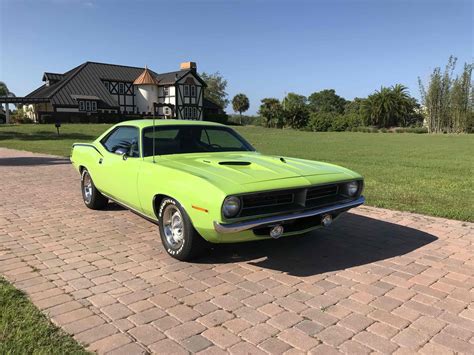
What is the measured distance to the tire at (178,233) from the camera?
411 cm

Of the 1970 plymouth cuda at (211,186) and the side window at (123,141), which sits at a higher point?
the side window at (123,141)

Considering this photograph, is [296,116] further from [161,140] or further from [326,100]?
[326,100]

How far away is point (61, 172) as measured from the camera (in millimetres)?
10711

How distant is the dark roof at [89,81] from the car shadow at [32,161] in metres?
31.9

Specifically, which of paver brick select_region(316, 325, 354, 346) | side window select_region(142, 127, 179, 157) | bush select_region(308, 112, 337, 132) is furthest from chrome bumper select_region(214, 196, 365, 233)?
bush select_region(308, 112, 337, 132)

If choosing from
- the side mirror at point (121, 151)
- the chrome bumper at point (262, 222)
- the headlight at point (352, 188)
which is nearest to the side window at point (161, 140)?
the side mirror at point (121, 151)

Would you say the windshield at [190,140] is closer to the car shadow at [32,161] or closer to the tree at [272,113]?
the car shadow at [32,161]

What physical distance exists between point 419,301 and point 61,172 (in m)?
9.31

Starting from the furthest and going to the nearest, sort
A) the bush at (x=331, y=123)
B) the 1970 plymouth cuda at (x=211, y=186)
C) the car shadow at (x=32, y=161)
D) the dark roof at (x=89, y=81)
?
1. the bush at (x=331, y=123)
2. the dark roof at (x=89, y=81)
3. the car shadow at (x=32, y=161)
4. the 1970 plymouth cuda at (x=211, y=186)

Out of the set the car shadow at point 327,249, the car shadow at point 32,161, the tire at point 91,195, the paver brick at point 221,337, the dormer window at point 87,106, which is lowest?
the paver brick at point 221,337

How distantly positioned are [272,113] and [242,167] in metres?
61.3

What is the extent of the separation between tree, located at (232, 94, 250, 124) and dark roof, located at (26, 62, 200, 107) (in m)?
32.4

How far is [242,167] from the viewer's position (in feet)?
14.7

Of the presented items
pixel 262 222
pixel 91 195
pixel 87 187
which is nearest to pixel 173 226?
pixel 262 222
